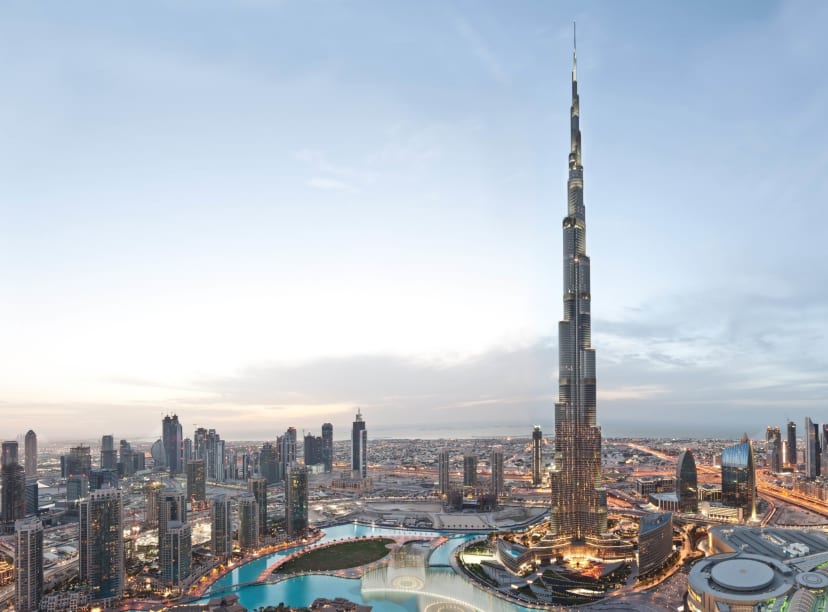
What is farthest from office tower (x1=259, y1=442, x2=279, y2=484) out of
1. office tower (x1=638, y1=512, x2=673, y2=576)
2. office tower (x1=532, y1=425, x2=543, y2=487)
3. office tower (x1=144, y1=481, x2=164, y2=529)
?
office tower (x1=638, y1=512, x2=673, y2=576)

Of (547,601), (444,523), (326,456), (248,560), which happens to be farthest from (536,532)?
(326,456)

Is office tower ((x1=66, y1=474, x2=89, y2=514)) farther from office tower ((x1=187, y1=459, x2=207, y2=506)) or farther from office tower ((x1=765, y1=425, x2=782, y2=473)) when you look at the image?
office tower ((x1=765, y1=425, x2=782, y2=473))

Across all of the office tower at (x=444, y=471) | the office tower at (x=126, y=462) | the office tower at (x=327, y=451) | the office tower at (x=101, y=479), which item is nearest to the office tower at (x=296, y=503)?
the office tower at (x=444, y=471)

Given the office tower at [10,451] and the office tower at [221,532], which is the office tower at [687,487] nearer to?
the office tower at [221,532]

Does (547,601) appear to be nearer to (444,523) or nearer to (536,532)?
(536,532)

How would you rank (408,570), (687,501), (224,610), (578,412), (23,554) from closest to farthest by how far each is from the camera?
1. (224,610)
2. (23,554)
3. (408,570)
4. (578,412)
5. (687,501)

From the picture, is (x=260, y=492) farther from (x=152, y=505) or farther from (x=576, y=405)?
(x=576, y=405)
